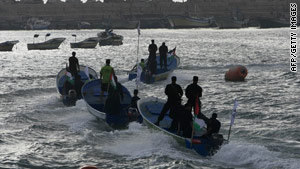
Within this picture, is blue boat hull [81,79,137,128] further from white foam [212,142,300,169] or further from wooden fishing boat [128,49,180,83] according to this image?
wooden fishing boat [128,49,180,83]

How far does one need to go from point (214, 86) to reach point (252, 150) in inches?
678

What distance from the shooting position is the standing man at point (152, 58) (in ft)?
101

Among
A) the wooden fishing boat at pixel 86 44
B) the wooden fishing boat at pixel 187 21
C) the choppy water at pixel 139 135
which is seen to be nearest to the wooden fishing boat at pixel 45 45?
the wooden fishing boat at pixel 86 44

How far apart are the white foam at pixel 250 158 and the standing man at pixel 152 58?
14939 mm

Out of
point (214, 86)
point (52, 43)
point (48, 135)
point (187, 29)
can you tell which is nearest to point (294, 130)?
point (48, 135)

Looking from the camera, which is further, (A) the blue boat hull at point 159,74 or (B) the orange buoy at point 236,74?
(B) the orange buoy at point 236,74

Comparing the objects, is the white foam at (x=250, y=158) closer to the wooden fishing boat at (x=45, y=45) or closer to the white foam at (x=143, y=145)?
the white foam at (x=143, y=145)

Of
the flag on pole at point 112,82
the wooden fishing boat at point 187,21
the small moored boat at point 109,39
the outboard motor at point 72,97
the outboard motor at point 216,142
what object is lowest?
the outboard motor at point 216,142

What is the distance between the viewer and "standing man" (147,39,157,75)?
101 feet

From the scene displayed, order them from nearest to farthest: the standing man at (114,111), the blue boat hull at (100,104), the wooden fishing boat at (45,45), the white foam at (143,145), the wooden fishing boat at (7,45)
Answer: the white foam at (143,145) → the standing man at (114,111) → the blue boat hull at (100,104) → the wooden fishing boat at (7,45) → the wooden fishing boat at (45,45)

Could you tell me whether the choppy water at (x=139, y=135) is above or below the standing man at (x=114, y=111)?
below

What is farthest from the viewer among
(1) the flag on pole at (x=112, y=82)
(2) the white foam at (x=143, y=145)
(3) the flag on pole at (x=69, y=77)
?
(3) the flag on pole at (x=69, y=77)

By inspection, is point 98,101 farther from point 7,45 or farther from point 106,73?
point 7,45

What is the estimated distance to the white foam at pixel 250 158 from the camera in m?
15.5
